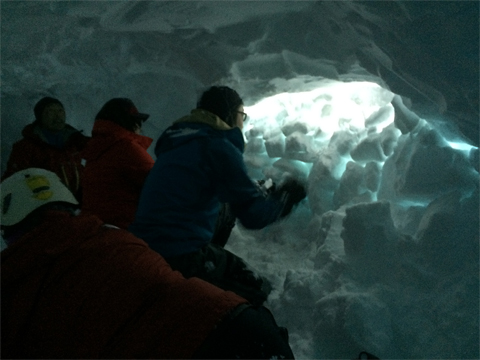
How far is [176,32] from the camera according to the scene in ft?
11.3

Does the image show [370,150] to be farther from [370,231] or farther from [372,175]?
[370,231]

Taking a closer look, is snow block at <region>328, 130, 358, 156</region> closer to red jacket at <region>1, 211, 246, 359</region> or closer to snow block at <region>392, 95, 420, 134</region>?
A: snow block at <region>392, 95, 420, 134</region>

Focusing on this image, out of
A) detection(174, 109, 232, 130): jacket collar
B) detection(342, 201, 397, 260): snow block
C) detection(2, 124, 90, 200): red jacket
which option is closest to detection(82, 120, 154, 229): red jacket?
detection(174, 109, 232, 130): jacket collar

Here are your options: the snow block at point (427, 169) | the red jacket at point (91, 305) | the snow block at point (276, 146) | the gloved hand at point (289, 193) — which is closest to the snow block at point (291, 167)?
the snow block at point (276, 146)

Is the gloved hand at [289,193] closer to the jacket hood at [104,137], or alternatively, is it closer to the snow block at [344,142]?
the jacket hood at [104,137]

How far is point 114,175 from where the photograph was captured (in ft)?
6.21

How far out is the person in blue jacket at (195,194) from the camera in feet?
4.90

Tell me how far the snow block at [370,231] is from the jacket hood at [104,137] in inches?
70.8

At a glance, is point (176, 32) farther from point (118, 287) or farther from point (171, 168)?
point (118, 287)

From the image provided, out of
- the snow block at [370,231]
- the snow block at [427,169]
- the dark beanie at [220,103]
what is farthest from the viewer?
the snow block at [370,231]

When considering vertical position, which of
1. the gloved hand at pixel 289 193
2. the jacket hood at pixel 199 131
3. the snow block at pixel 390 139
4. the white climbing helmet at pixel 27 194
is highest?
the white climbing helmet at pixel 27 194

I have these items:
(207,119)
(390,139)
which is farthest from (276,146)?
(207,119)

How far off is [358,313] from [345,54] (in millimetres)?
2283

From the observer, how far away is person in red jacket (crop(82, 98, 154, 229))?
74.3 inches
